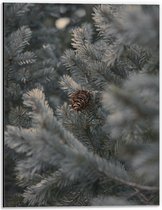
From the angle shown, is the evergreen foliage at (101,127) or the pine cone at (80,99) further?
the pine cone at (80,99)

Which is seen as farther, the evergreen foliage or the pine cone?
the pine cone

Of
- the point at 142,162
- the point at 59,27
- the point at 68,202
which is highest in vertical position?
the point at 142,162

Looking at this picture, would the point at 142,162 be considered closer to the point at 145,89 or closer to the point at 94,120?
the point at 145,89

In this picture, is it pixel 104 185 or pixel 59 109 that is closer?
pixel 104 185

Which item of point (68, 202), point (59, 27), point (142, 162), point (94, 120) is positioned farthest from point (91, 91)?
point (59, 27)
